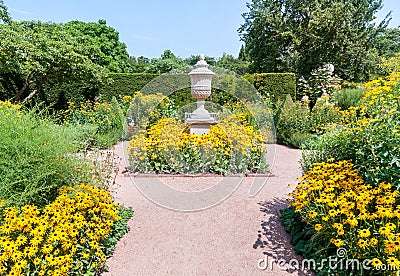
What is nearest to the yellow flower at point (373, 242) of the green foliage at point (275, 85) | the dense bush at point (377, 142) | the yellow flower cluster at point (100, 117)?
the dense bush at point (377, 142)

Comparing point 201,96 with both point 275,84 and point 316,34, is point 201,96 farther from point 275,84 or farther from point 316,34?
point 316,34

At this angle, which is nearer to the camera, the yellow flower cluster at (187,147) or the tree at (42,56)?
the yellow flower cluster at (187,147)

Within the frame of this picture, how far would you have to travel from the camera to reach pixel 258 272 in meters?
1.95

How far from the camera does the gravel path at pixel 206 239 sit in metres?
2.01

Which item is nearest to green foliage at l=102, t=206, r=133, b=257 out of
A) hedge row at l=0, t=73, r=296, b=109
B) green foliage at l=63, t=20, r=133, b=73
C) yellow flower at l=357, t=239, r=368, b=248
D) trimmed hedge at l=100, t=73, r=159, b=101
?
yellow flower at l=357, t=239, r=368, b=248

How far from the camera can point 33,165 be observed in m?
2.19

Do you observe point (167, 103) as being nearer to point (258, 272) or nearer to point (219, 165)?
point (219, 165)

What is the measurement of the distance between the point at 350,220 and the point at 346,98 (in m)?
7.30

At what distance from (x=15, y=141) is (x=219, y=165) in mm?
2625

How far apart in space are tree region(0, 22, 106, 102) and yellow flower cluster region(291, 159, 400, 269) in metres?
6.66

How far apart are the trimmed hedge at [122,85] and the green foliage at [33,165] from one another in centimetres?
664

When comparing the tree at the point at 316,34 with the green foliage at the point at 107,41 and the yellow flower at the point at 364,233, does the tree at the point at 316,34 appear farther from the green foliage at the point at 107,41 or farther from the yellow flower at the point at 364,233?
the yellow flower at the point at 364,233

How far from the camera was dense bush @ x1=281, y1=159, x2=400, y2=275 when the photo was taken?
5.13 ft

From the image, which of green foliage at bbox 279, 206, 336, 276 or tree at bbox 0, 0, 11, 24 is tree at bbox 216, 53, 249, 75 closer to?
tree at bbox 0, 0, 11, 24
